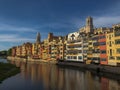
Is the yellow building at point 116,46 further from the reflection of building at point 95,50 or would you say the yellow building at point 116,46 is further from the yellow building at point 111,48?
the reflection of building at point 95,50

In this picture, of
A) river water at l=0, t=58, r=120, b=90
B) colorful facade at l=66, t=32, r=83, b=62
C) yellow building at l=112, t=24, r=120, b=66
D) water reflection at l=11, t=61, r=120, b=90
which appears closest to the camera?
river water at l=0, t=58, r=120, b=90

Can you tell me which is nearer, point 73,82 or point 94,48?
point 73,82

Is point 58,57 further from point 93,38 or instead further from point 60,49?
point 93,38

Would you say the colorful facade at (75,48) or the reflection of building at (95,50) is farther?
the colorful facade at (75,48)

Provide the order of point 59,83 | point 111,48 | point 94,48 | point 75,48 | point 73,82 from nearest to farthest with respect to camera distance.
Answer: point 59,83
point 73,82
point 111,48
point 94,48
point 75,48

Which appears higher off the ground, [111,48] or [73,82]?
[111,48]

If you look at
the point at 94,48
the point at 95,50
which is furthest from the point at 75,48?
the point at 95,50

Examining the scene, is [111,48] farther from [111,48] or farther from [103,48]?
[103,48]

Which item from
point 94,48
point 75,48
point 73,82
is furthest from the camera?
point 75,48

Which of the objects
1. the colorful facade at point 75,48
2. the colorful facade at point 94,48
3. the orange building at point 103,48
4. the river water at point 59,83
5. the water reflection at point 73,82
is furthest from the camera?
the colorful facade at point 75,48

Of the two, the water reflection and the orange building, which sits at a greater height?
the orange building

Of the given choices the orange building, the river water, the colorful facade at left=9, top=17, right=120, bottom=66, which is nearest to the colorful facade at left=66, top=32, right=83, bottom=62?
the colorful facade at left=9, top=17, right=120, bottom=66

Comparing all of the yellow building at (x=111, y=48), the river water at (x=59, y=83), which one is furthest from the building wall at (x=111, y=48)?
the river water at (x=59, y=83)

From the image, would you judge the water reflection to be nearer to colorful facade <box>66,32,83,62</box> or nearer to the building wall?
the building wall
